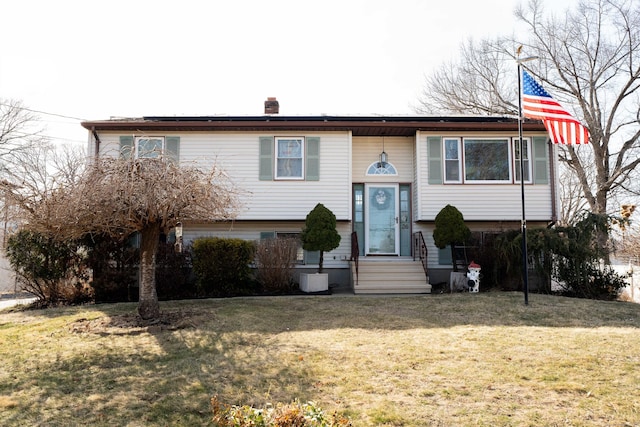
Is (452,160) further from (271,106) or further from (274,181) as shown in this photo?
(271,106)

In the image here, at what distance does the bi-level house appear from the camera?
530 inches

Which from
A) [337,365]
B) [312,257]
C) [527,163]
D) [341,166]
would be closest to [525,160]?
[527,163]

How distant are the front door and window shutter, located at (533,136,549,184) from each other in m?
4.08

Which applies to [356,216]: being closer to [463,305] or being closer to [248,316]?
[463,305]

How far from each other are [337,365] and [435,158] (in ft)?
30.8

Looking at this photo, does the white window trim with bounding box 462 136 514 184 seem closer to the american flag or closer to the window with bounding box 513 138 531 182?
the window with bounding box 513 138 531 182

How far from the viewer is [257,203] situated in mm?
13500

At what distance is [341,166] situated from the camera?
13.6 meters

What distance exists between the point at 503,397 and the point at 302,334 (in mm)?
3419

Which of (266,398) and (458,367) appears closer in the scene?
(266,398)

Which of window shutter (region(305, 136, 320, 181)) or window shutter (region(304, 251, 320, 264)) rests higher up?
window shutter (region(305, 136, 320, 181))

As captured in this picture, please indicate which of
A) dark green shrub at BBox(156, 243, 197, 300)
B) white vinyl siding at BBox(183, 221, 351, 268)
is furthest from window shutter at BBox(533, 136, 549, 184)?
dark green shrub at BBox(156, 243, 197, 300)

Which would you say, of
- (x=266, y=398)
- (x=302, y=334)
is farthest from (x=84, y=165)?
(x=266, y=398)

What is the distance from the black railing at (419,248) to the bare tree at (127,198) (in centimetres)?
703
